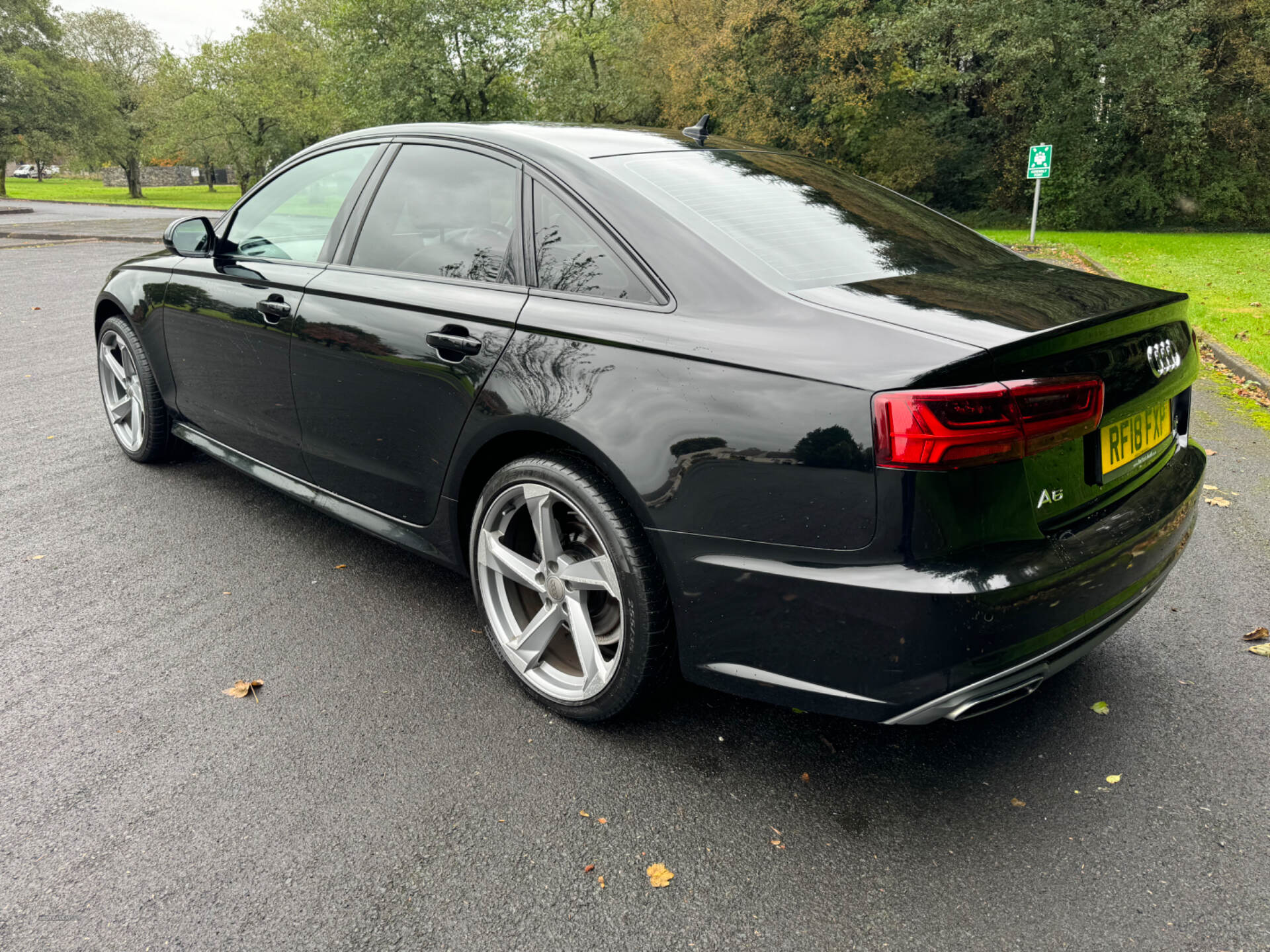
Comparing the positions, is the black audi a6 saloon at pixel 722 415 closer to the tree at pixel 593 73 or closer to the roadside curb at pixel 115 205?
the roadside curb at pixel 115 205

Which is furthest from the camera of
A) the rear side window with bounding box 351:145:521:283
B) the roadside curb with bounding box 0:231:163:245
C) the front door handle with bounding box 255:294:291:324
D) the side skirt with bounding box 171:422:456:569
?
the roadside curb with bounding box 0:231:163:245

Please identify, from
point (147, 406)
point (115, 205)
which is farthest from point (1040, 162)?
point (115, 205)

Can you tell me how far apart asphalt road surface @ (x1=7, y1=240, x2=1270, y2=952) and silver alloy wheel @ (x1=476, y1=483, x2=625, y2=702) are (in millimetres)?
172

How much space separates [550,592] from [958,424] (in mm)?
1324

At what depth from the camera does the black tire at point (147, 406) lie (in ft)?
15.4

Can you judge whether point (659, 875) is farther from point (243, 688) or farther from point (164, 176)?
point (164, 176)

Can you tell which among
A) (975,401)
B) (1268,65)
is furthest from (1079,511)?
(1268,65)

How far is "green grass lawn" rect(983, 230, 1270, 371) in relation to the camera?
30.8ft

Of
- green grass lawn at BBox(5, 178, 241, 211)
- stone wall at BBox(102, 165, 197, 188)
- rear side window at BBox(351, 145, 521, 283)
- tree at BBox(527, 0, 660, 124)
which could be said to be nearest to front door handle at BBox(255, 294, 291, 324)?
rear side window at BBox(351, 145, 521, 283)

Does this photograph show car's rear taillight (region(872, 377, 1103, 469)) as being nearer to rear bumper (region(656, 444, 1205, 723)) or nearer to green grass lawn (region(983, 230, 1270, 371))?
rear bumper (region(656, 444, 1205, 723))

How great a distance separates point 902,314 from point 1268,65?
3238 cm

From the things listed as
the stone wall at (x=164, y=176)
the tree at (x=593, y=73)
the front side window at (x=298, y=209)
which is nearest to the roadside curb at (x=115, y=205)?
the tree at (x=593, y=73)

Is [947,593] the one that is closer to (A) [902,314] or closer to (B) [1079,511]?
(B) [1079,511]

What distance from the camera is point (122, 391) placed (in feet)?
16.9
